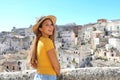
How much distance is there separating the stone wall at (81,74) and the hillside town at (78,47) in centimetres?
2560

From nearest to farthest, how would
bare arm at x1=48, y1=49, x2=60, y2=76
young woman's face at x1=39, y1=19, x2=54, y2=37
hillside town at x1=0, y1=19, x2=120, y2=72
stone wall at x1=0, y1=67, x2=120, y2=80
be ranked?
bare arm at x1=48, y1=49, x2=60, y2=76 → young woman's face at x1=39, y1=19, x2=54, y2=37 → stone wall at x1=0, y1=67, x2=120, y2=80 → hillside town at x1=0, y1=19, x2=120, y2=72

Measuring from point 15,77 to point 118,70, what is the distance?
2.43 m

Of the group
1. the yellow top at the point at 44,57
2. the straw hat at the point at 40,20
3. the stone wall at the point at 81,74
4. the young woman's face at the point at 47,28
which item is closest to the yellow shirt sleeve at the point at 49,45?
the yellow top at the point at 44,57

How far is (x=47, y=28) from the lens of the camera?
157 inches

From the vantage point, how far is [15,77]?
274 inches

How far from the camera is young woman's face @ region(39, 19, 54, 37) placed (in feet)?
13.0

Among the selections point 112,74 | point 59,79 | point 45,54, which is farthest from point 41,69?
point 112,74

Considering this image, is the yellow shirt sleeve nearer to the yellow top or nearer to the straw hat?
the yellow top

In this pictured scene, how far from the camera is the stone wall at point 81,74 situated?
690 cm

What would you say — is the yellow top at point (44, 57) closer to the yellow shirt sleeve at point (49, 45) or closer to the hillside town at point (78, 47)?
the yellow shirt sleeve at point (49, 45)

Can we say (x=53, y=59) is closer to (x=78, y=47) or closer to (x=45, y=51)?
(x=45, y=51)

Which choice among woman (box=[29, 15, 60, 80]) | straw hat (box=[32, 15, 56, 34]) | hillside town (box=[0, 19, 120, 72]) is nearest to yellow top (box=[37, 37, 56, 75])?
woman (box=[29, 15, 60, 80])

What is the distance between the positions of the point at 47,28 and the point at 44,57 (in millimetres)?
430

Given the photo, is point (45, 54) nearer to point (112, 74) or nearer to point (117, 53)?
point (112, 74)
